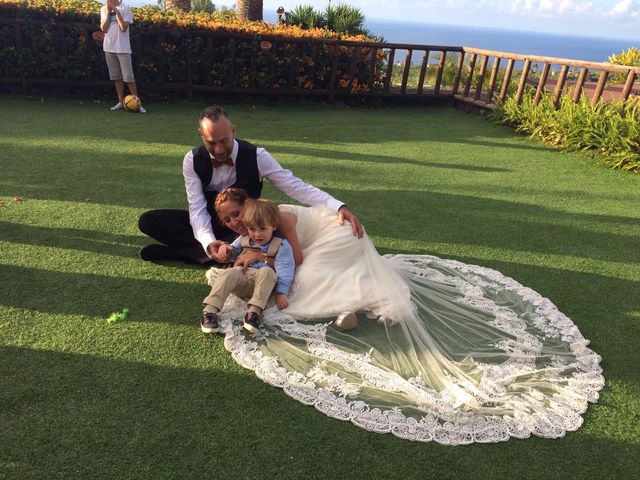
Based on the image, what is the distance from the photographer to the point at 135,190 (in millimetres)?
4578

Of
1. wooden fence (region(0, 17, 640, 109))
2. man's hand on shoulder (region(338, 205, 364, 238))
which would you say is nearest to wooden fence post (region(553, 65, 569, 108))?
wooden fence (region(0, 17, 640, 109))

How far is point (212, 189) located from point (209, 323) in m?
1.02

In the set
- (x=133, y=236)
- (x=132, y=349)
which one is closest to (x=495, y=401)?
(x=132, y=349)

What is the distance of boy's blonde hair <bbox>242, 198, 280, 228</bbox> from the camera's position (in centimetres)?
280

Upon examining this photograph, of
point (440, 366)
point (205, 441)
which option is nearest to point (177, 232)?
point (205, 441)

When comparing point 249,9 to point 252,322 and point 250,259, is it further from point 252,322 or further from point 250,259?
point 252,322

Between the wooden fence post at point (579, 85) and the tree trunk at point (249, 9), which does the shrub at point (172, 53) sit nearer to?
the tree trunk at point (249, 9)

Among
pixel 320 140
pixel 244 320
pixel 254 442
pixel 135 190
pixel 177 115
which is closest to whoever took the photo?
pixel 254 442

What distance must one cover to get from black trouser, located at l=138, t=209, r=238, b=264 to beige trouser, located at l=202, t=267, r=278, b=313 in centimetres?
62

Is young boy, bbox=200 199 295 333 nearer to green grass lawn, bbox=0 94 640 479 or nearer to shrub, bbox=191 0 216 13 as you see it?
green grass lawn, bbox=0 94 640 479

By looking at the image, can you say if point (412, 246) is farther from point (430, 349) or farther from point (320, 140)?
point (320, 140)

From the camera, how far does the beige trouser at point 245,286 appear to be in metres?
2.66

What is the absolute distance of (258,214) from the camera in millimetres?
2797

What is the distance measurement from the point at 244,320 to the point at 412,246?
1769 mm
